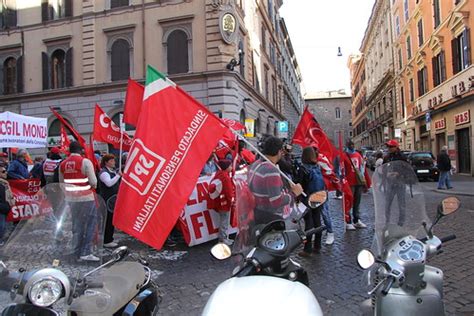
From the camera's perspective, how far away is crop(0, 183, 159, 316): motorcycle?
239 centimetres

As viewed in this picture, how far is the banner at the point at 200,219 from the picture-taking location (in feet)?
24.6

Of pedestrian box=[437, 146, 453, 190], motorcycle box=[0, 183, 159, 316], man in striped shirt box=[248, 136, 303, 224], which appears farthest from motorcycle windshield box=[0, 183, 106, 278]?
pedestrian box=[437, 146, 453, 190]

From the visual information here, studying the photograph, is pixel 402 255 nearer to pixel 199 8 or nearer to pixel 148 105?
pixel 148 105

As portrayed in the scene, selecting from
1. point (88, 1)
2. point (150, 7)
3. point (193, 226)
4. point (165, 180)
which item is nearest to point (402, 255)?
point (165, 180)

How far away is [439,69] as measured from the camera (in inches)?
1064

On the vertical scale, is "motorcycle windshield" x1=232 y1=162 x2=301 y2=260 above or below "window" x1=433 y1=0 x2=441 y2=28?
below

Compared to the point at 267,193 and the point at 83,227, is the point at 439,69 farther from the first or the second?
the point at 83,227

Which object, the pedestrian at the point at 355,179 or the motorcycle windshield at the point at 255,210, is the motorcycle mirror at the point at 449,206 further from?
the pedestrian at the point at 355,179

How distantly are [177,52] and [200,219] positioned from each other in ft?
50.7

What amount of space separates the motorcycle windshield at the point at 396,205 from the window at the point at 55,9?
79.1 feet

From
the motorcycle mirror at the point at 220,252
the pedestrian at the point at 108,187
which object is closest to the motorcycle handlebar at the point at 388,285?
the motorcycle mirror at the point at 220,252

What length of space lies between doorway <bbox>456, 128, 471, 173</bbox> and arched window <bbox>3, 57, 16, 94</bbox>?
25.4m

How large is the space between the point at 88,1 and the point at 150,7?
3575mm

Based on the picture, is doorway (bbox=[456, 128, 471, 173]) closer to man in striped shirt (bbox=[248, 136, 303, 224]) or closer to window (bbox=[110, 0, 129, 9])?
window (bbox=[110, 0, 129, 9])
